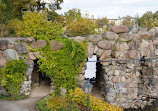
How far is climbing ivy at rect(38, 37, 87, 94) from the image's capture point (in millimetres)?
8844

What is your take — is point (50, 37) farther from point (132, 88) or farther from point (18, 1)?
point (18, 1)

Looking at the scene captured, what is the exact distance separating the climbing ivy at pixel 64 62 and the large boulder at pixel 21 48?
0.72m

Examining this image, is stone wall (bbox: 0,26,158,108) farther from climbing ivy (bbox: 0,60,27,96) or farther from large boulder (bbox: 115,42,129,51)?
climbing ivy (bbox: 0,60,27,96)

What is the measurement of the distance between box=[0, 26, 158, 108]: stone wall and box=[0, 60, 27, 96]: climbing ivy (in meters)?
0.25

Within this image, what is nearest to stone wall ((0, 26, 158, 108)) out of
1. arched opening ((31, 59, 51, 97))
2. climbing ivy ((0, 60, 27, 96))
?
climbing ivy ((0, 60, 27, 96))

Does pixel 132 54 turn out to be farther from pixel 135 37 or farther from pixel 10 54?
pixel 10 54

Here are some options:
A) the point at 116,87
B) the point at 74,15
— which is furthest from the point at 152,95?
the point at 74,15

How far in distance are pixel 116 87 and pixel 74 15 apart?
9.61 metres

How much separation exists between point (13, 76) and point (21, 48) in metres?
1.25

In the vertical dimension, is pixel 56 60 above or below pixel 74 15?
below

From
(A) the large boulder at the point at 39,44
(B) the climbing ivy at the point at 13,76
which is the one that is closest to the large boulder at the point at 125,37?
(A) the large boulder at the point at 39,44

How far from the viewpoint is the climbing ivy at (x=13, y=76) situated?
8430 millimetres

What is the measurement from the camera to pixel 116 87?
9.73 m

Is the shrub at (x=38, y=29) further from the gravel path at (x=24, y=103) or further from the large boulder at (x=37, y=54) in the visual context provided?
the gravel path at (x=24, y=103)
